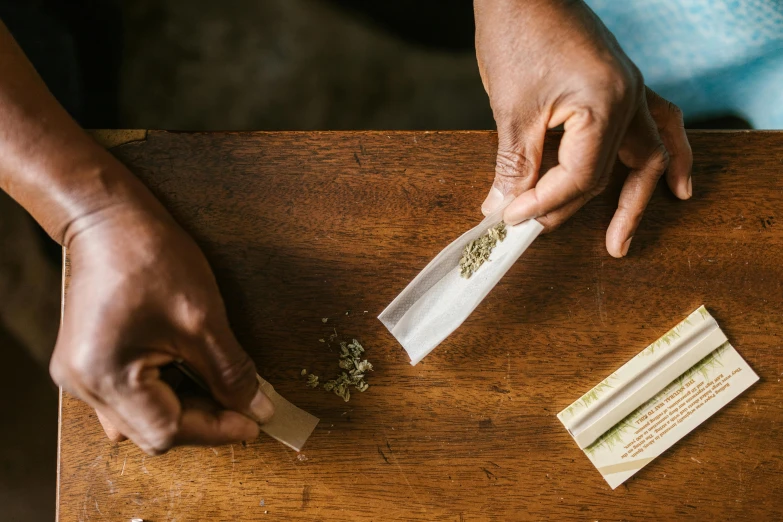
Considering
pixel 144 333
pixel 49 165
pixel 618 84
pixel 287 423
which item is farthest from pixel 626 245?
pixel 49 165

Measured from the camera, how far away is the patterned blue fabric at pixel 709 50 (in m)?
0.90

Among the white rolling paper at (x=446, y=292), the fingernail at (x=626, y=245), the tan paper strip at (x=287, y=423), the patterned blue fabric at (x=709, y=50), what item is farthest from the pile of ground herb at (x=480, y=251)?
the patterned blue fabric at (x=709, y=50)

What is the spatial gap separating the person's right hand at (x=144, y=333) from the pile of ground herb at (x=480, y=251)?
0.34m

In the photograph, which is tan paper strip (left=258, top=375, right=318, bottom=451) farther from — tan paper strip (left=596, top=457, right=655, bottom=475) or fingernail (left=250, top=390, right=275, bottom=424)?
tan paper strip (left=596, top=457, right=655, bottom=475)

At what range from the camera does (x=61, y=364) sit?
64cm

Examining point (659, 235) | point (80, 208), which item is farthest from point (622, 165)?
point (80, 208)

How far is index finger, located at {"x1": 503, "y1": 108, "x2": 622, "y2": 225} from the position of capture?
0.71 meters

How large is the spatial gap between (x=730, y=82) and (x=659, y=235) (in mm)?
335

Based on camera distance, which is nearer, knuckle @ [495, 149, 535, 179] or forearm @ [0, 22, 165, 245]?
forearm @ [0, 22, 165, 245]

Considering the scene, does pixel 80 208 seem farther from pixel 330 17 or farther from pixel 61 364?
pixel 330 17

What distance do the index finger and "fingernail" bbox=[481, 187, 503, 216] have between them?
0.02 m

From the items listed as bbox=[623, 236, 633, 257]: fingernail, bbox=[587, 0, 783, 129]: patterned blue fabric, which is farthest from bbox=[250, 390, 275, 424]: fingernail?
bbox=[587, 0, 783, 129]: patterned blue fabric

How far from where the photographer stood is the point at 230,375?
706 millimetres

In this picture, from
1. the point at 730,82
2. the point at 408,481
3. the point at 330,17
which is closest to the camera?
the point at 408,481
